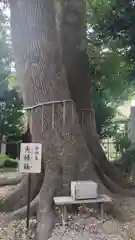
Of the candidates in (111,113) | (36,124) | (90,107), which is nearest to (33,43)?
(36,124)

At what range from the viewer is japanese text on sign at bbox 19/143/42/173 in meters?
2.70

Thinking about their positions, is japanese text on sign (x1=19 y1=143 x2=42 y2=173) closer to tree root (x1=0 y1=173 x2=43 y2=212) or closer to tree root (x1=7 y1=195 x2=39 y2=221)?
tree root (x1=7 y1=195 x2=39 y2=221)

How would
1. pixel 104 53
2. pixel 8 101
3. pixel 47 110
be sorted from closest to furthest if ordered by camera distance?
1. pixel 47 110
2. pixel 104 53
3. pixel 8 101

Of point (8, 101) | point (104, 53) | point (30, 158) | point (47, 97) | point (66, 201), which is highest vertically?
point (104, 53)

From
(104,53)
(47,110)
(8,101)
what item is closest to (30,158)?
(47,110)

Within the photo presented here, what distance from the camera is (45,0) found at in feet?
11.9

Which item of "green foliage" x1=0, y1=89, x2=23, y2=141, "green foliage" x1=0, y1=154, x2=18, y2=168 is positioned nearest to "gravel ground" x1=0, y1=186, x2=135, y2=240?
"green foliage" x1=0, y1=154, x2=18, y2=168

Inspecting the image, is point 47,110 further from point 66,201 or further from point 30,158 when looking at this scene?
point 66,201

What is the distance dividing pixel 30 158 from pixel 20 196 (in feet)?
3.63

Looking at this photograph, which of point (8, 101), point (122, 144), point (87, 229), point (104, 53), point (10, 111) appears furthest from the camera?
point (10, 111)

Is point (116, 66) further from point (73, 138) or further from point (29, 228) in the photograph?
point (29, 228)

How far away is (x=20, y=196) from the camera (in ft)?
11.9

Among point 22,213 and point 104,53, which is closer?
point 22,213

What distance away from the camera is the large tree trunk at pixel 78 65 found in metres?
4.66
